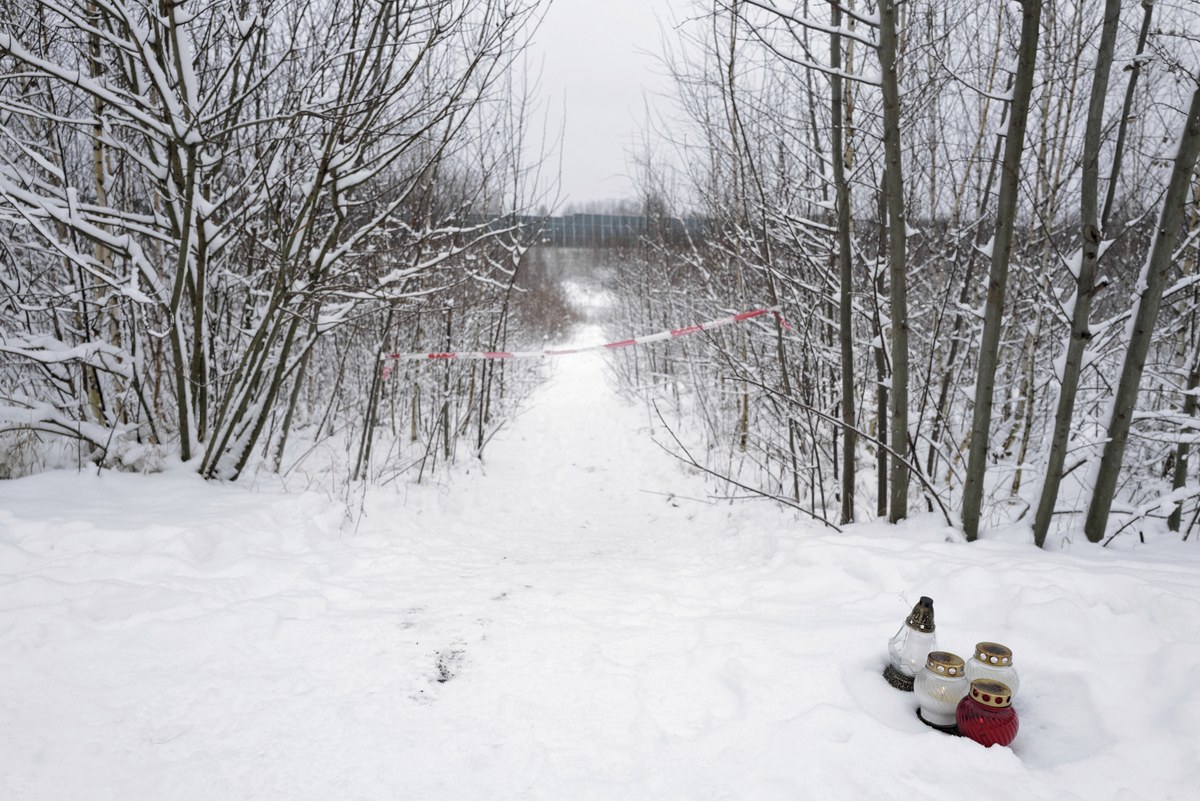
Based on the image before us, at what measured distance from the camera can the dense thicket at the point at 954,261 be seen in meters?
2.98

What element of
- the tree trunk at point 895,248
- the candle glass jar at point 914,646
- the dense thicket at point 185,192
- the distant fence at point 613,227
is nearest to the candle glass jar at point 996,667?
the candle glass jar at point 914,646

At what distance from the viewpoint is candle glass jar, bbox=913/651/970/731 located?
1.78 m

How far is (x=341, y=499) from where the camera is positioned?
4707mm

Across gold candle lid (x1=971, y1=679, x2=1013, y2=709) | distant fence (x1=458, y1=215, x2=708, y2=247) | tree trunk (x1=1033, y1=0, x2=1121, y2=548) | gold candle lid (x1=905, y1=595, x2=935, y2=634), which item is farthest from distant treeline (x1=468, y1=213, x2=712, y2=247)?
gold candle lid (x1=971, y1=679, x2=1013, y2=709)

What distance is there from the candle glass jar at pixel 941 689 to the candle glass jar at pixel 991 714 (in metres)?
0.06

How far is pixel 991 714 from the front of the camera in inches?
66.4

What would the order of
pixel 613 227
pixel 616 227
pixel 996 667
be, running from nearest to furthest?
pixel 996 667 → pixel 616 227 → pixel 613 227

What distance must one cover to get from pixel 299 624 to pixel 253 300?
13.7 ft

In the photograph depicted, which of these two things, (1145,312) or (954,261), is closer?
(1145,312)

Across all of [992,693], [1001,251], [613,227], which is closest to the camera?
[992,693]

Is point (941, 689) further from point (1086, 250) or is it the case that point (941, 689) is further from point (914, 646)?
point (1086, 250)

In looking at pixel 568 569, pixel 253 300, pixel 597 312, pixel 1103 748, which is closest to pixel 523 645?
pixel 568 569

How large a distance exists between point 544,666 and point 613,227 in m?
22.2

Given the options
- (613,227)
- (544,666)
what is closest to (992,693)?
(544,666)
